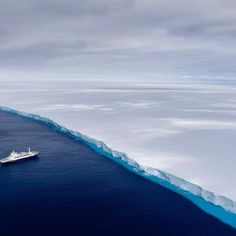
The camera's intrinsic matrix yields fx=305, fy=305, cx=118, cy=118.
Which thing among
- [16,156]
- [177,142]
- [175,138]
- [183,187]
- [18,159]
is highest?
[175,138]

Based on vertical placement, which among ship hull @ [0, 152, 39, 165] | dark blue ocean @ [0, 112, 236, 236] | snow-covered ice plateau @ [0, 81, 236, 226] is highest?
snow-covered ice plateau @ [0, 81, 236, 226]

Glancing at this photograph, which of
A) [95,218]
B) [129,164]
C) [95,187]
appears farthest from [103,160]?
[95,218]

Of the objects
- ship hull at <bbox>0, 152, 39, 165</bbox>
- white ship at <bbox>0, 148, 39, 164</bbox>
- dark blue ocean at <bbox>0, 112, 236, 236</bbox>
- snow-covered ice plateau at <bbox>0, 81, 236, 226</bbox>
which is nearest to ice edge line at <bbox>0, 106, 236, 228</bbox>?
snow-covered ice plateau at <bbox>0, 81, 236, 226</bbox>

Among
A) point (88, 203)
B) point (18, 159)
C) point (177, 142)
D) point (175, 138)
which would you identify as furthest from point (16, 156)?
point (175, 138)

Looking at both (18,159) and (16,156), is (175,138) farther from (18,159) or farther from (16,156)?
(16,156)

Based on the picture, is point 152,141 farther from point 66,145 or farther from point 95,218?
point 95,218

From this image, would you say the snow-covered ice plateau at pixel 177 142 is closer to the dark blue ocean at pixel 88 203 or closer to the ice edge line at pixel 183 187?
the ice edge line at pixel 183 187

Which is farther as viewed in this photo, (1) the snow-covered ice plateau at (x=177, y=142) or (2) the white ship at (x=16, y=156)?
(2) the white ship at (x=16, y=156)

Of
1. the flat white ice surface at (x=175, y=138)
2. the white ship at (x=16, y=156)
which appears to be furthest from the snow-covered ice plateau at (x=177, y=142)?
the white ship at (x=16, y=156)

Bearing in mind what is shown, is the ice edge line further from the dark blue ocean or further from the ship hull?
the ship hull
